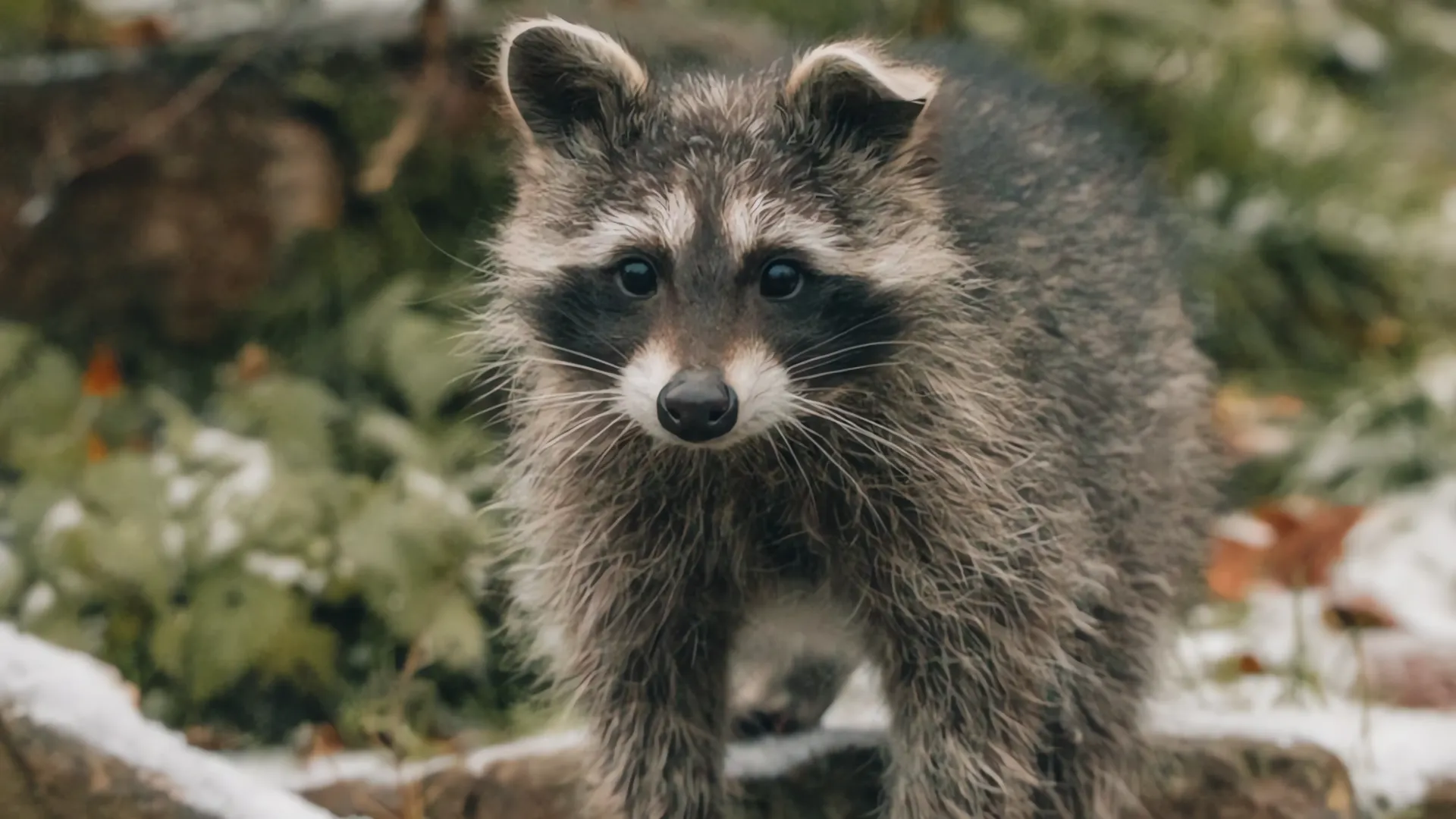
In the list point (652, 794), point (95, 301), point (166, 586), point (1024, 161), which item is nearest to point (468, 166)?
point (95, 301)

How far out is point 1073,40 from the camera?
611 cm

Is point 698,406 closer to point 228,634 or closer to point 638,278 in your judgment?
point 638,278

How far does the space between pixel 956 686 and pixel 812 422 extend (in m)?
0.51

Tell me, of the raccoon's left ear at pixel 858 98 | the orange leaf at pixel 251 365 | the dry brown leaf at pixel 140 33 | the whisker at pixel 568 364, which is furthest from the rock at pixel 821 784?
the dry brown leaf at pixel 140 33

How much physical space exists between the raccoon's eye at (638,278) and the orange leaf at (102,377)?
2.78m

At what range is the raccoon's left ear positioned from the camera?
2.62m

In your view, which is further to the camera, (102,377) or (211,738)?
(102,377)

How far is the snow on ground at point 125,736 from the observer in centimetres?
256

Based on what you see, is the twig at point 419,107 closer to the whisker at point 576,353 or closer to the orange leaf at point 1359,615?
the whisker at point 576,353

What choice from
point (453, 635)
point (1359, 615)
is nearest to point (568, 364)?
point (453, 635)

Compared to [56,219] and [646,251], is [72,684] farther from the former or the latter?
[56,219]

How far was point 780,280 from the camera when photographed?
8.45 feet

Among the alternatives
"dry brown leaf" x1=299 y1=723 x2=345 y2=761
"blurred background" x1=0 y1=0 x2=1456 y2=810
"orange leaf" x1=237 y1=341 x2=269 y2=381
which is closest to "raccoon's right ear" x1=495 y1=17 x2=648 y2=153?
"blurred background" x1=0 y1=0 x2=1456 y2=810

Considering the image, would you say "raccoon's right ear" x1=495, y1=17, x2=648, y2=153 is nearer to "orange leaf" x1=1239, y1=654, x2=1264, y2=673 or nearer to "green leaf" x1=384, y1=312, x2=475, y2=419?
"green leaf" x1=384, y1=312, x2=475, y2=419
